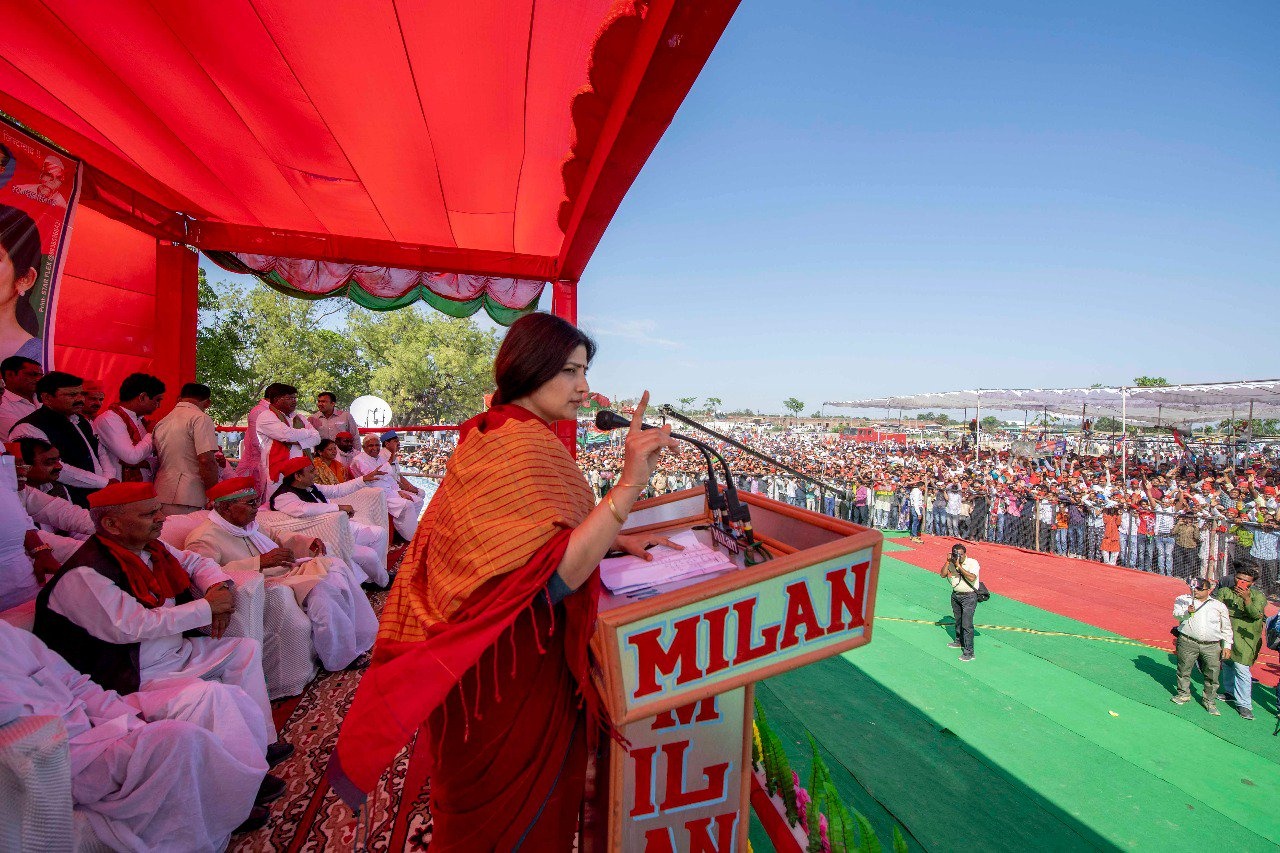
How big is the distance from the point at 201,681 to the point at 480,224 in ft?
14.2

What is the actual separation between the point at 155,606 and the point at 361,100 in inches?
115

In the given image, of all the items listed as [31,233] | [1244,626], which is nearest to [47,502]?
[31,233]

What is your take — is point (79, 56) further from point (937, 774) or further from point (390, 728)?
point (937, 774)

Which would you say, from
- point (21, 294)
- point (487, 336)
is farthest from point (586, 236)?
point (487, 336)

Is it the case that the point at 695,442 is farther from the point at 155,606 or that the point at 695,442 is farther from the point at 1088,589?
the point at 1088,589

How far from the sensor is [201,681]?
252cm

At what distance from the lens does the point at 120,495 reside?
2607mm

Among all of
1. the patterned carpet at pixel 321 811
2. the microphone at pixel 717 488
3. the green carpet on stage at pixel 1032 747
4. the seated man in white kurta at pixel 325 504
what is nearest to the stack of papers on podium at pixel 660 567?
the microphone at pixel 717 488

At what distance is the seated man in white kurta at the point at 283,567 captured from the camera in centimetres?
368

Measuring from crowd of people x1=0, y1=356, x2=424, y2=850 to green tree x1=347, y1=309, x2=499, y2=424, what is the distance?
23917mm

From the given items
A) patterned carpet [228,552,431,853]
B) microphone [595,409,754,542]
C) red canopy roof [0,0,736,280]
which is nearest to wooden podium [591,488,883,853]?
microphone [595,409,754,542]

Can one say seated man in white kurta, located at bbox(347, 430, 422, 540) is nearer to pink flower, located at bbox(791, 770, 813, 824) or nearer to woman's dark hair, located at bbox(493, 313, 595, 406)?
pink flower, located at bbox(791, 770, 813, 824)

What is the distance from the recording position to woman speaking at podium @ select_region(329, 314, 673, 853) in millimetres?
1274

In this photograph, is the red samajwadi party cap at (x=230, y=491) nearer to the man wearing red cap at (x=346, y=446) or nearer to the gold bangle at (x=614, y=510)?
the man wearing red cap at (x=346, y=446)
